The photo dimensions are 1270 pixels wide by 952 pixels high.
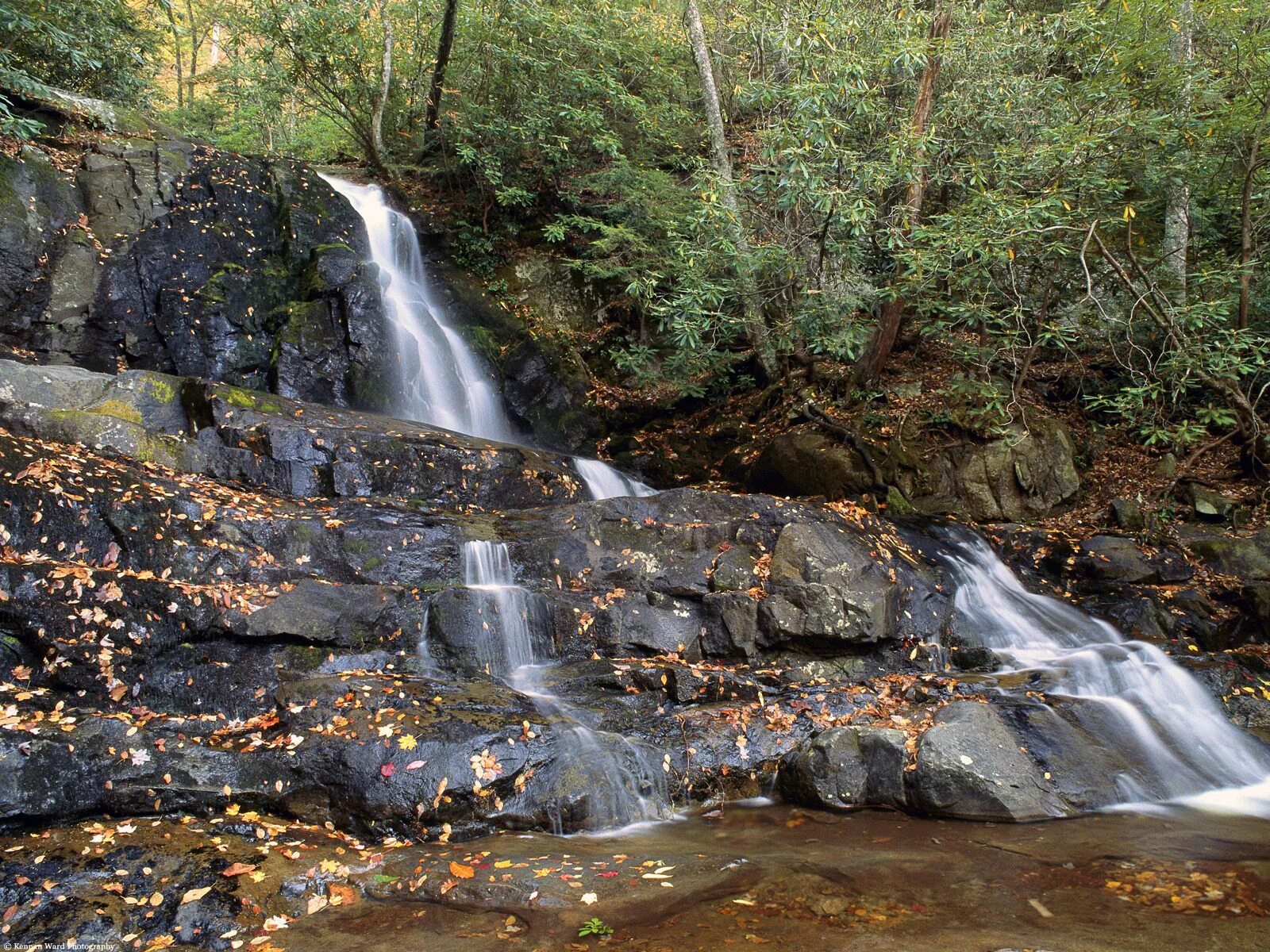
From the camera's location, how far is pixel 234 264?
39.1 ft

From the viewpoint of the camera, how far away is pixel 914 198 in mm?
10523

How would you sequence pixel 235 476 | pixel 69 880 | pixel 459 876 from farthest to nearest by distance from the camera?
pixel 235 476, pixel 459 876, pixel 69 880

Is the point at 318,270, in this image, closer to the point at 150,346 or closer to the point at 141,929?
the point at 150,346

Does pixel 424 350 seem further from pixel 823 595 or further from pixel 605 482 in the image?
pixel 823 595

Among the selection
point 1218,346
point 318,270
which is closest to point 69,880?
point 318,270

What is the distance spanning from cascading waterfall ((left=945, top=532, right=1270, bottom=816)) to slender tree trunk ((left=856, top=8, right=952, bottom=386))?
3.44m

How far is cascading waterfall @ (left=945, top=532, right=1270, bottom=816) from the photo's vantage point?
5.86 meters

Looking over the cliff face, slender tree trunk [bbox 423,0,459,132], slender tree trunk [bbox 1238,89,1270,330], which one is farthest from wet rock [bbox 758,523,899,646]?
slender tree trunk [bbox 423,0,459,132]

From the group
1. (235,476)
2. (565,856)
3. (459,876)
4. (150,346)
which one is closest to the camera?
(459,876)

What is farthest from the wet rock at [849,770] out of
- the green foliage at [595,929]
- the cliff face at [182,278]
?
the cliff face at [182,278]

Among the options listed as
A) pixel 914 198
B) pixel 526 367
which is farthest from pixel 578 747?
pixel 526 367

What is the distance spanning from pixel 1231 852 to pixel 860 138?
10.1 meters

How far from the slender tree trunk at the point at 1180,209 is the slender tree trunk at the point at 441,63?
1210 centimetres

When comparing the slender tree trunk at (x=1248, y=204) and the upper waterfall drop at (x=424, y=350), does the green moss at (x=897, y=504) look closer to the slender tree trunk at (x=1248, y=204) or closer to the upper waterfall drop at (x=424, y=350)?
the slender tree trunk at (x=1248, y=204)
